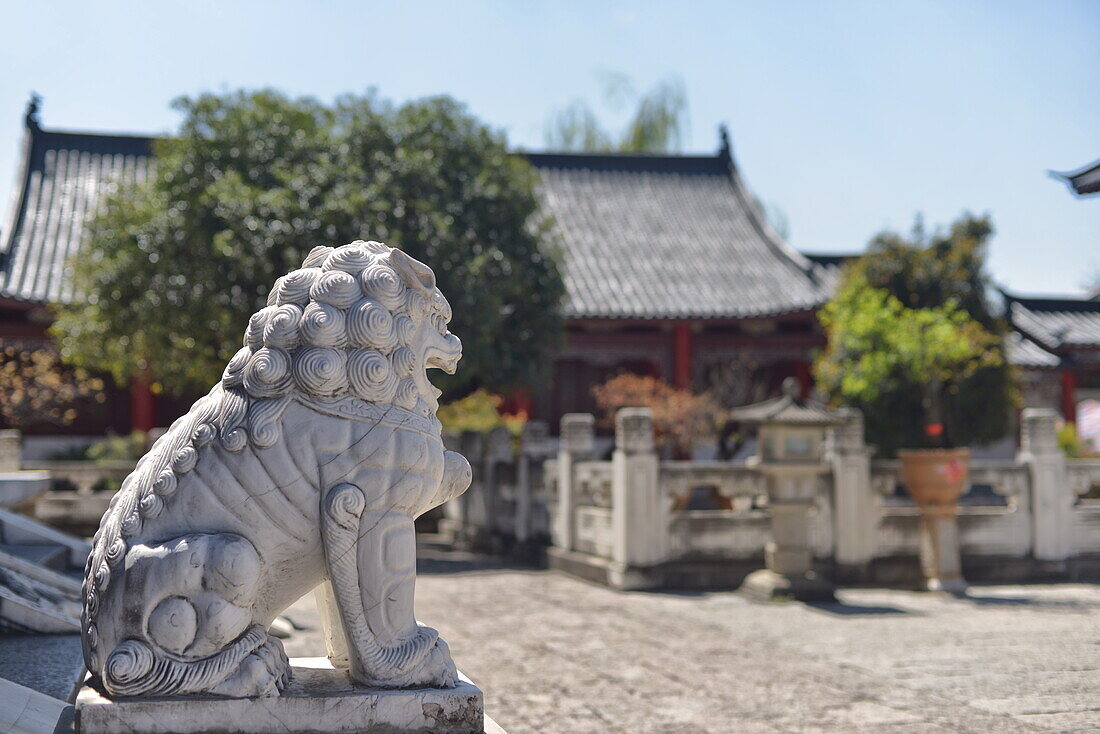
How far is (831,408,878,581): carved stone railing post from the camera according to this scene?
378 inches

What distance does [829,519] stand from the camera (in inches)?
382

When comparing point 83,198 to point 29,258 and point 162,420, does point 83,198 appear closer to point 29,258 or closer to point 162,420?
point 29,258

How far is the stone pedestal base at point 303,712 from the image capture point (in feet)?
8.46

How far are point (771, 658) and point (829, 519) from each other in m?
3.62

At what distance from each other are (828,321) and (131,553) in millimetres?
13641

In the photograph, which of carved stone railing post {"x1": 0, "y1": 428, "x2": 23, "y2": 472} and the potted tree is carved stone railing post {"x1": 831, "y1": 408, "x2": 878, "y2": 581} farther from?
carved stone railing post {"x1": 0, "y1": 428, "x2": 23, "y2": 472}

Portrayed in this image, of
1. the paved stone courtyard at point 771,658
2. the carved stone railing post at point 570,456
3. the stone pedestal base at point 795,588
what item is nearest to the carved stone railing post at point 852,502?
the paved stone courtyard at point 771,658

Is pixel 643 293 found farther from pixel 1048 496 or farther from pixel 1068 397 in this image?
pixel 1048 496

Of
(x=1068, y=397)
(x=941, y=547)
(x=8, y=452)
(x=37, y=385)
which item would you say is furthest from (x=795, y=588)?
(x=1068, y=397)

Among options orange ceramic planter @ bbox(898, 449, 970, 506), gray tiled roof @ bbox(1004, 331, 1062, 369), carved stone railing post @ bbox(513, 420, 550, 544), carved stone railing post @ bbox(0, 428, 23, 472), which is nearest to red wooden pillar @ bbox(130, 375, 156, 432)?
carved stone railing post @ bbox(0, 428, 23, 472)

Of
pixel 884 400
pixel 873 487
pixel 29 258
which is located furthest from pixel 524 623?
pixel 29 258

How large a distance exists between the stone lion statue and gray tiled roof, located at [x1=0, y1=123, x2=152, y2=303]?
1437 cm

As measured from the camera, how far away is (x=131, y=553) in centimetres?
266

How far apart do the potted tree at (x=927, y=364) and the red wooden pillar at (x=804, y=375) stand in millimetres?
2963
